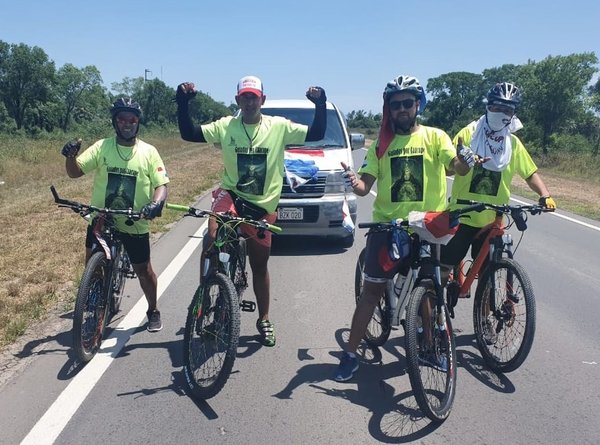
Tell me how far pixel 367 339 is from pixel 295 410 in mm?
1289

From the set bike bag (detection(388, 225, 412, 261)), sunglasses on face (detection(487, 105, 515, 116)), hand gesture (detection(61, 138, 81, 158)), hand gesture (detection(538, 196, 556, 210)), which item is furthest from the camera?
sunglasses on face (detection(487, 105, 515, 116))

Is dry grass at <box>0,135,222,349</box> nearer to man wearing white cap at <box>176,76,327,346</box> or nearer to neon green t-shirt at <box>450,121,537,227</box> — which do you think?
man wearing white cap at <box>176,76,327,346</box>

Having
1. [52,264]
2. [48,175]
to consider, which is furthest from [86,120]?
[52,264]

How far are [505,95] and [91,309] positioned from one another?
3.64 m

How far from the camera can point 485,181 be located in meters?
4.53

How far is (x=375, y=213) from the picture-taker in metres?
4.07

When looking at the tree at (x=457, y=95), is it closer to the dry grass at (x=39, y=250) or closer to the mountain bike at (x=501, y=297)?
the dry grass at (x=39, y=250)

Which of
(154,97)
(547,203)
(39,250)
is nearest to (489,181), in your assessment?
(547,203)

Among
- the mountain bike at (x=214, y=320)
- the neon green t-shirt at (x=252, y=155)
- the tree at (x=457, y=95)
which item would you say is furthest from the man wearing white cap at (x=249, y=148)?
the tree at (x=457, y=95)

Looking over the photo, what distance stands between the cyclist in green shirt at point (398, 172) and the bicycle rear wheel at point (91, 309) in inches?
75.0

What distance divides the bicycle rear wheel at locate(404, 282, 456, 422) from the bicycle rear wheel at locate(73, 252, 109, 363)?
234 cm

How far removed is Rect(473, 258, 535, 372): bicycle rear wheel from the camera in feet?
12.9

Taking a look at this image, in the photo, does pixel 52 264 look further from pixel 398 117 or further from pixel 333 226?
pixel 398 117

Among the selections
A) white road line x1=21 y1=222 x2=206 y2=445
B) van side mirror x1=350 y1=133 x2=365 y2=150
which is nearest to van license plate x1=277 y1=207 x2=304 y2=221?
van side mirror x1=350 y1=133 x2=365 y2=150
